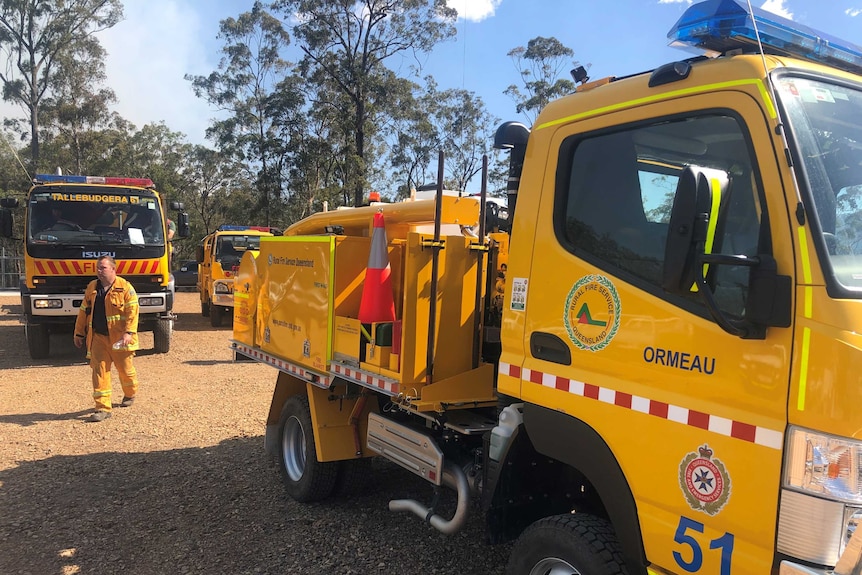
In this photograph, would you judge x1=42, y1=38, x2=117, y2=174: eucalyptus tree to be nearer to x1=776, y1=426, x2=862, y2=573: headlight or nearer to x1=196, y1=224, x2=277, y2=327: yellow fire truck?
x1=196, y1=224, x2=277, y2=327: yellow fire truck

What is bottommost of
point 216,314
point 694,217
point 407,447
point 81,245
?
point 216,314

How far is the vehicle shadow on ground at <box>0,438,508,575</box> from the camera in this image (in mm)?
3818

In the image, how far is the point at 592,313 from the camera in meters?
2.34

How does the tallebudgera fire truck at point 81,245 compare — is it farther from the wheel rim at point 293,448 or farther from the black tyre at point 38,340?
the wheel rim at point 293,448

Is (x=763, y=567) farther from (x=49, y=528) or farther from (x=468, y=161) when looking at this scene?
(x=468, y=161)

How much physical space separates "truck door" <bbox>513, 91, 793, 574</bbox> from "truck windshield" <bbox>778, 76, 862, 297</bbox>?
103mm

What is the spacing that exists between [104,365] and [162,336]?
14.6ft

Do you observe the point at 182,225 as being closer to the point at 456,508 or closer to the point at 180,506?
the point at 180,506

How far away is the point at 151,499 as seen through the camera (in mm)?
4797

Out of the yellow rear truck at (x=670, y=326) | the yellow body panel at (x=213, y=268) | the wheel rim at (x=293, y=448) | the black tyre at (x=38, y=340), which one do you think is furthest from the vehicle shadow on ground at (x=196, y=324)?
the yellow rear truck at (x=670, y=326)

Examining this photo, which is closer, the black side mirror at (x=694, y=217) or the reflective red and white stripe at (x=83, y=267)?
the black side mirror at (x=694, y=217)

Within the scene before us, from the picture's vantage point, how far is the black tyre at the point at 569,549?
7.26 ft

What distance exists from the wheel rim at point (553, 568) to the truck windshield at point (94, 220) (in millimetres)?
9683

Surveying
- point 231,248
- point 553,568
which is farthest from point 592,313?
point 231,248
